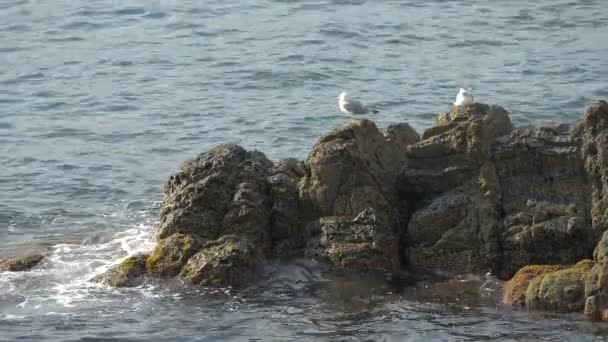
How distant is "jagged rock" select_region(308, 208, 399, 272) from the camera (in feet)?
42.9

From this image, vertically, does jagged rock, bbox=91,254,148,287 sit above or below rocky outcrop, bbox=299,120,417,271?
below

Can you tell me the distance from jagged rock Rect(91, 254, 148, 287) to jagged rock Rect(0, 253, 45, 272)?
1026mm

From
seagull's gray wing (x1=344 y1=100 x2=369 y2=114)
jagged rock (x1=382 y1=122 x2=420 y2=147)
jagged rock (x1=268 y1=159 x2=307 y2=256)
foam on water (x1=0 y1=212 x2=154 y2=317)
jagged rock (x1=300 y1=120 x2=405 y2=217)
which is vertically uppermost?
seagull's gray wing (x1=344 y1=100 x2=369 y2=114)

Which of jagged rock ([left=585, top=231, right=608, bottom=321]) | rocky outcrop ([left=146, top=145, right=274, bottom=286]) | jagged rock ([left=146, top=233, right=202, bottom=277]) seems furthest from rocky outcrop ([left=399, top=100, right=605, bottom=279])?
jagged rock ([left=146, top=233, right=202, bottom=277])

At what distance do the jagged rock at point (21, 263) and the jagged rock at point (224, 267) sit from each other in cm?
212

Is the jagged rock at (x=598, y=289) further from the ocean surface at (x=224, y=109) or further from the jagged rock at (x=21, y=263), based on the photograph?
the jagged rock at (x=21, y=263)

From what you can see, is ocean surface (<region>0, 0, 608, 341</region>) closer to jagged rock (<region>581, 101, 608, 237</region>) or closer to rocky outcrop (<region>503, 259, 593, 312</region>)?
rocky outcrop (<region>503, 259, 593, 312</region>)

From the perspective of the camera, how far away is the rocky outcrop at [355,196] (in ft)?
43.0

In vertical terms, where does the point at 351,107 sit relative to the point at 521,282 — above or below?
above

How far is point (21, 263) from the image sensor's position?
1418 centimetres

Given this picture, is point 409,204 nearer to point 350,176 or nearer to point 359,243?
point 350,176

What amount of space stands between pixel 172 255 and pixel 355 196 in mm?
2136

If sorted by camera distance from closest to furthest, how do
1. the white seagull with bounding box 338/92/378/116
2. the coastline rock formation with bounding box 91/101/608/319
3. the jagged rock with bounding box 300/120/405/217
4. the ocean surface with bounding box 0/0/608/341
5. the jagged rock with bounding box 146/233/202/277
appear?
the ocean surface with bounding box 0/0/608/341 < the coastline rock formation with bounding box 91/101/608/319 < the jagged rock with bounding box 146/233/202/277 < the jagged rock with bounding box 300/120/405/217 < the white seagull with bounding box 338/92/378/116

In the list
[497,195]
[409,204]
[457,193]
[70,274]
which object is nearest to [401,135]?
[409,204]
